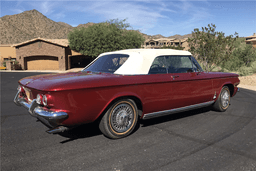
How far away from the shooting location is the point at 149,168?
2885mm

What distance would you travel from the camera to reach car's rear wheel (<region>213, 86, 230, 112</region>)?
582 cm

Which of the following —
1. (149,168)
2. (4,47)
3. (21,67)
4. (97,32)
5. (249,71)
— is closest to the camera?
(149,168)

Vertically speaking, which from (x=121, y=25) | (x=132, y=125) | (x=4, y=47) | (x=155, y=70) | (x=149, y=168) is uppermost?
(x=121, y=25)

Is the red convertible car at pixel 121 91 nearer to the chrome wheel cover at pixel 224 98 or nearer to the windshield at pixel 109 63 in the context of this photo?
the windshield at pixel 109 63

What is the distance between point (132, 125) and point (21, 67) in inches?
1599

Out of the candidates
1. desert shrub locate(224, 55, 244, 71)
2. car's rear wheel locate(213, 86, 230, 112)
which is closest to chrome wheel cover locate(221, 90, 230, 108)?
car's rear wheel locate(213, 86, 230, 112)

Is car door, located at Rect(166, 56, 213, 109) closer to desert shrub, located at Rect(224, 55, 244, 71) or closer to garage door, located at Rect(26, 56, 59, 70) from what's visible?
desert shrub, located at Rect(224, 55, 244, 71)

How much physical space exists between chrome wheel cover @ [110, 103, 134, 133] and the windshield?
0.87m

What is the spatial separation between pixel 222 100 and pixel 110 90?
381 centimetres

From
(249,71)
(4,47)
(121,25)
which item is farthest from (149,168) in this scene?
(4,47)

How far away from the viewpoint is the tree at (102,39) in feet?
116

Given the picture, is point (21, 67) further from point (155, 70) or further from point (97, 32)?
point (155, 70)

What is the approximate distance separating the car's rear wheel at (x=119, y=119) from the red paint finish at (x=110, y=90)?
7.1 inches

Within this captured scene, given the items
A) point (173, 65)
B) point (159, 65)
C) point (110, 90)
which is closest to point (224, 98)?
point (173, 65)
